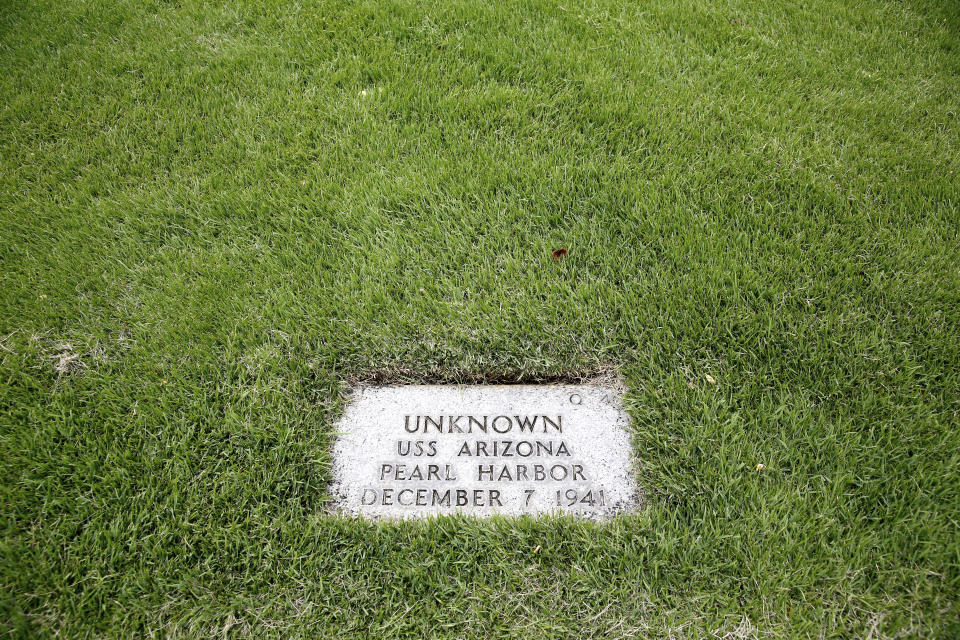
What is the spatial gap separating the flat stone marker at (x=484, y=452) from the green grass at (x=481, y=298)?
0.26 ft

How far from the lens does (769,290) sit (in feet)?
7.45

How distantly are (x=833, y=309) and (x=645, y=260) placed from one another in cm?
83

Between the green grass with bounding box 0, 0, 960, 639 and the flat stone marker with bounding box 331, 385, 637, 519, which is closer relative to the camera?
the green grass with bounding box 0, 0, 960, 639

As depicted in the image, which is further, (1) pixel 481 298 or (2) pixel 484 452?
(1) pixel 481 298

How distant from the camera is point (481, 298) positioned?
7.70ft

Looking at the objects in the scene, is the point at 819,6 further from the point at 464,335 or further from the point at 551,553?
the point at 551,553

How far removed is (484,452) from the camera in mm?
1958

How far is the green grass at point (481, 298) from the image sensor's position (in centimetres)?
169

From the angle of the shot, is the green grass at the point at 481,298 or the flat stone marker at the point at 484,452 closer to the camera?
the green grass at the point at 481,298

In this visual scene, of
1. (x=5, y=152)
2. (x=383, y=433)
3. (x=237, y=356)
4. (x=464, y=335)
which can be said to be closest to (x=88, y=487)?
(x=237, y=356)

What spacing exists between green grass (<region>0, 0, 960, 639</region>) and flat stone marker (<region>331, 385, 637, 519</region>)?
8 centimetres

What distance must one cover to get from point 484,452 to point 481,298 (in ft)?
2.38

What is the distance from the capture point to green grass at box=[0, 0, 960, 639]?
1689mm

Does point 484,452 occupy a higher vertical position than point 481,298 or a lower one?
lower
